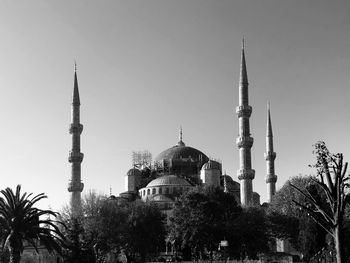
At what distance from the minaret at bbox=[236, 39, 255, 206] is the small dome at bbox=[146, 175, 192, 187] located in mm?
17087

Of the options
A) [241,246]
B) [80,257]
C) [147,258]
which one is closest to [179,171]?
[147,258]

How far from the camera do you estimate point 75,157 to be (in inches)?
3730

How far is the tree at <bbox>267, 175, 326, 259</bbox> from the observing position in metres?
54.3

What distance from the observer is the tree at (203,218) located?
60938 mm

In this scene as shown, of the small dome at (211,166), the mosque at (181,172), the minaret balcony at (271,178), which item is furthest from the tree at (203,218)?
the small dome at (211,166)

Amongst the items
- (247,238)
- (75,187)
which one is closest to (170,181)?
(75,187)

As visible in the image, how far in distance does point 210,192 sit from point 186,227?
600 centimetres

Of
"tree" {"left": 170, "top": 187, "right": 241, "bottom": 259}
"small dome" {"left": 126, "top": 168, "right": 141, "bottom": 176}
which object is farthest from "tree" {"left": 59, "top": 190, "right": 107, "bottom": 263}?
"small dome" {"left": 126, "top": 168, "right": 141, "bottom": 176}

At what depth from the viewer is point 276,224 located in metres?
68.9

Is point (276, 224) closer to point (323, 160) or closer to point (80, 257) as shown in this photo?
point (80, 257)

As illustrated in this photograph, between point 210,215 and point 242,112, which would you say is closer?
point 210,215

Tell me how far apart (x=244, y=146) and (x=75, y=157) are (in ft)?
91.6

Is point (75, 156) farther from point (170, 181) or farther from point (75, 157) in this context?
point (170, 181)

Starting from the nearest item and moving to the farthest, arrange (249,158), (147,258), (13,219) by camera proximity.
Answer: (13,219), (147,258), (249,158)
